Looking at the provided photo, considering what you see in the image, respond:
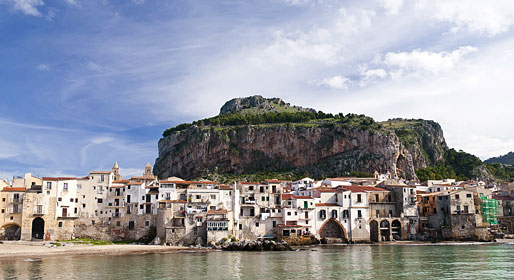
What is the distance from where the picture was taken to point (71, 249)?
5966 cm

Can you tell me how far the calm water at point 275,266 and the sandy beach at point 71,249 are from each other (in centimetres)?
382

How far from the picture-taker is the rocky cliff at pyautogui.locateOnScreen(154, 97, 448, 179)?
13950 cm

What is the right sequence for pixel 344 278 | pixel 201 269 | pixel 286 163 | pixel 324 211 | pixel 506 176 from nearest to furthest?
pixel 344 278 < pixel 201 269 < pixel 324 211 < pixel 506 176 < pixel 286 163

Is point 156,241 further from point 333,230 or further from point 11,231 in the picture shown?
point 333,230

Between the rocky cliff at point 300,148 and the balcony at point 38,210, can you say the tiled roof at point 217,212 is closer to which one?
the balcony at point 38,210

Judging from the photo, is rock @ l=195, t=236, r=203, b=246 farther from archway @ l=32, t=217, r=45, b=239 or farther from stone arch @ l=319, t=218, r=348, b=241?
archway @ l=32, t=217, r=45, b=239

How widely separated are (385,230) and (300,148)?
3148 inches

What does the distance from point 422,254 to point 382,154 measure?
82835mm

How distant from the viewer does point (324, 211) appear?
7388 centimetres

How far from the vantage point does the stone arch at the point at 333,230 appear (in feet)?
243

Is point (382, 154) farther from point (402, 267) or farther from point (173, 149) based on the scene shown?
point (402, 267)

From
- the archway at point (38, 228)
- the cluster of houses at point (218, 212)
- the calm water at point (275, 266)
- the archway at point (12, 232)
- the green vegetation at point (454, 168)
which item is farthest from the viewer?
the green vegetation at point (454, 168)

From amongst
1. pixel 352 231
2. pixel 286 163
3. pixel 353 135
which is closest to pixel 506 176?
pixel 353 135

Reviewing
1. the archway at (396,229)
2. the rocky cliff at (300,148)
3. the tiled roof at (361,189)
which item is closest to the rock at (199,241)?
the tiled roof at (361,189)
